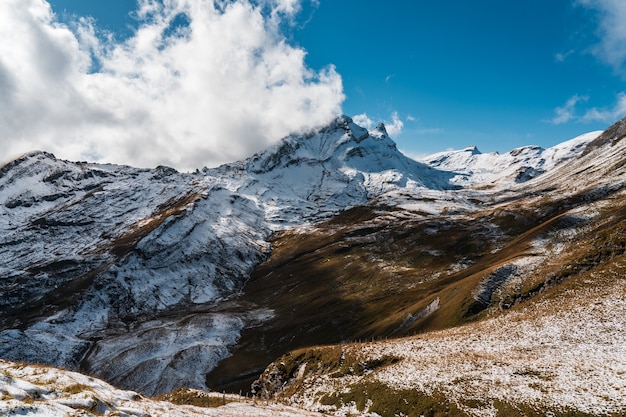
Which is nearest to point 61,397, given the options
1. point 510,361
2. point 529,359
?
point 510,361

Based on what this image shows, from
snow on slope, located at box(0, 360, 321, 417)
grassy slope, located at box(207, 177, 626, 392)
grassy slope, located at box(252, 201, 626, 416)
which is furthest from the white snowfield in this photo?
snow on slope, located at box(0, 360, 321, 417)

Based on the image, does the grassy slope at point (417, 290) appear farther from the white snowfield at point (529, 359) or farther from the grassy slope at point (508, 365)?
the white snowfield at point (529, 359)

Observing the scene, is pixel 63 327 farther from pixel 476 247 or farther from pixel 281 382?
pixel 476 247

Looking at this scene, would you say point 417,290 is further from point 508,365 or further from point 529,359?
point 508,365

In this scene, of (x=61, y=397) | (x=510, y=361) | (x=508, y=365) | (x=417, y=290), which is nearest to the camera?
(x=61, y=397)

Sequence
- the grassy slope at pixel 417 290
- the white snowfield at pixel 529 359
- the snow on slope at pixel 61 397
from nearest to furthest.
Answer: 1. the snow on slope at pixel 61 397
2. the white snowfield at pixel 529 359
3. the grassy slope at pixel 417 290

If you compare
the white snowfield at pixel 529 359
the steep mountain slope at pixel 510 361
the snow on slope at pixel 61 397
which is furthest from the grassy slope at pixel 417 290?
the snow on slope at pixel 61 397

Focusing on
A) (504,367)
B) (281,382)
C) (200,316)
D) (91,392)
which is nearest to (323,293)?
(200,316)

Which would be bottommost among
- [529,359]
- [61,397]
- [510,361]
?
[529,359]

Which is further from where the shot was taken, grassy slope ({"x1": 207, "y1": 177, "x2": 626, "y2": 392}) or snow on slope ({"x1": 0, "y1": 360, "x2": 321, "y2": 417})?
grassy slope ({"x1": 207, "y1": 177, "x2": 626, "y2": 392})

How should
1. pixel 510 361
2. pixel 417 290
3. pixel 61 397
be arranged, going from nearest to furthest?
1. pixel 61 397
2. pixel 510 361
3. pixel 417 290

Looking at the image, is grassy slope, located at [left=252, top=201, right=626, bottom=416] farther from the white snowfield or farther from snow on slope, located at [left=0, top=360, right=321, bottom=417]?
snow on slope, located at [left=0, top=360, right=321, bottom=417]

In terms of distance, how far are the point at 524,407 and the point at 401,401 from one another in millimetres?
10185

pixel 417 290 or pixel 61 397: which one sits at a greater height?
pixel 61 397
